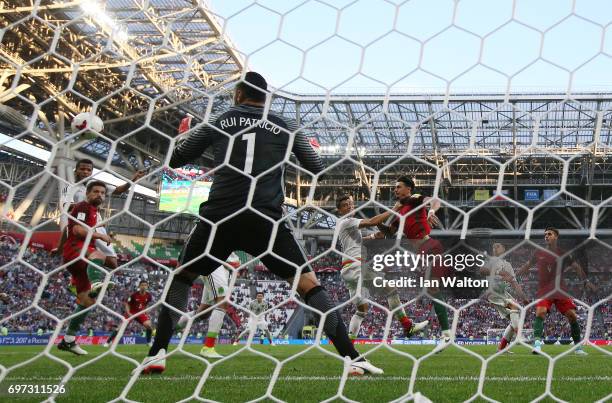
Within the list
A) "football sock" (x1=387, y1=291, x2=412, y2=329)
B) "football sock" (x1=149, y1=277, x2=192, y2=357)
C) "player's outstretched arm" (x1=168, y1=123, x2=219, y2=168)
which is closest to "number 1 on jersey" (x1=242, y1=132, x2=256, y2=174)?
"player's outstretched arm" (x1=168, y1=123, x2=219, y2=168)

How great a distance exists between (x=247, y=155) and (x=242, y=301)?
22.0 meters

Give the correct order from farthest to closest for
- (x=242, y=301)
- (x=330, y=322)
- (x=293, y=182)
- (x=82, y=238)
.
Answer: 1. (x=293, y=182)
2. (x=242, y=301)
3. (x=82, y=238)
4. (x=330, y=322)

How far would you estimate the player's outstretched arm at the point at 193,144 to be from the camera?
126 inches

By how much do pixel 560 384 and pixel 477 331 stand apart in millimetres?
18289

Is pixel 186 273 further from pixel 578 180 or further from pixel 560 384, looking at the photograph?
pixel 578 180

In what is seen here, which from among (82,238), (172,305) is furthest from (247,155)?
(82,238)

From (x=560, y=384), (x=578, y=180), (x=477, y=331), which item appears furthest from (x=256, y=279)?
(x=560, y=384)

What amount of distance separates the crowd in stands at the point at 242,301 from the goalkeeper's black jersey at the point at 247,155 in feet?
42.2

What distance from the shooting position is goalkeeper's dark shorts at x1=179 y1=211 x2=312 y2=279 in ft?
9.78

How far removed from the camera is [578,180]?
29.8 meters

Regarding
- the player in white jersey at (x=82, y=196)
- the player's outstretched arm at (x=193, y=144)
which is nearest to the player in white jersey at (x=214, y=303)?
the player in white jersey at (x=82, y=196)

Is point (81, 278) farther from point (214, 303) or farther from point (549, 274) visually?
point (549, 274)

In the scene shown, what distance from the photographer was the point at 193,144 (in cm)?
321

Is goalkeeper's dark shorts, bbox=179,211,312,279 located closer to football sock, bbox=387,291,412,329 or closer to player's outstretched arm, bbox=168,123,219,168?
player's outstretched arm, bbox=168,123,219,168
